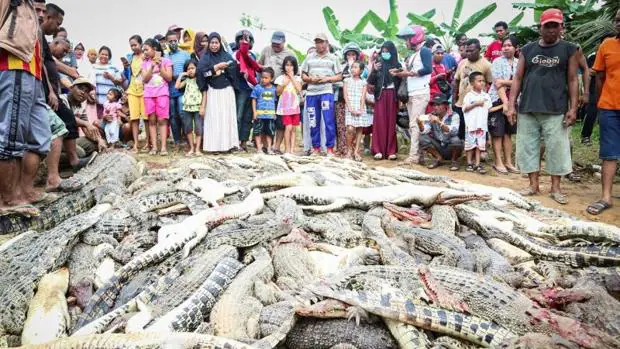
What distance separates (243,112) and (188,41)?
7.00 ft

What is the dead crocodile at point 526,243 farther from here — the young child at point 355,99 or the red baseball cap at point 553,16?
the young child at point 355,99

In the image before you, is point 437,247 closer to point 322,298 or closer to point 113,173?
point 322,298

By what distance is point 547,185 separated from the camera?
7.06 meters

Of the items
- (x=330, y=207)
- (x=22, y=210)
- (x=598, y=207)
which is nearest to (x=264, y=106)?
(x=330, y=207)

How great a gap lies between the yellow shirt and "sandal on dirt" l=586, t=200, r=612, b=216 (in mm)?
7645

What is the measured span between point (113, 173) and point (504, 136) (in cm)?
632

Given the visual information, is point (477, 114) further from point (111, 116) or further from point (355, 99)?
point (111, 116)

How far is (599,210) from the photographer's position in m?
5.49

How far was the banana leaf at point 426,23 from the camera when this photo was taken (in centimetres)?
1348

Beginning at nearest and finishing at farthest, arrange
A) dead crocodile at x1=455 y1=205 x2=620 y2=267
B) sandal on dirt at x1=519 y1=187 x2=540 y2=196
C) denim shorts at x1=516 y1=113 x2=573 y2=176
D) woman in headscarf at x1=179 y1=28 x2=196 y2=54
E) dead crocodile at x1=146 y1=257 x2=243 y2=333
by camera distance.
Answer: dead crocodile at x1=146 y1=257 x2=243 y2=333
dead crocodile at x1=455 y1=205 x2=620 y2=267
denim shorts at x1=516 y1=113 x2=573 y2=176
sandal on dirt at x1=519 y1=187 x2=540 y2=196
woman in headscarf at x1=179 y1=28 x2=196 y2=54

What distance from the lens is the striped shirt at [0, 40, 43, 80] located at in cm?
410

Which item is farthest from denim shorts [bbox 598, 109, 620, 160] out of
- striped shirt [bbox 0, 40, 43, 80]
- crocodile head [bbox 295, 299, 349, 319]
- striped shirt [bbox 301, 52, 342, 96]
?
striped shirt [bbox 0, 40, 43, 80]

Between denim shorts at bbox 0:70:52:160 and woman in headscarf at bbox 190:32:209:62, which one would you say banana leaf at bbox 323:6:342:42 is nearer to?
woman in headscarf at bbox 190:32:209:62

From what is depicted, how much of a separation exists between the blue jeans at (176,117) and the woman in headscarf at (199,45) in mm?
914
